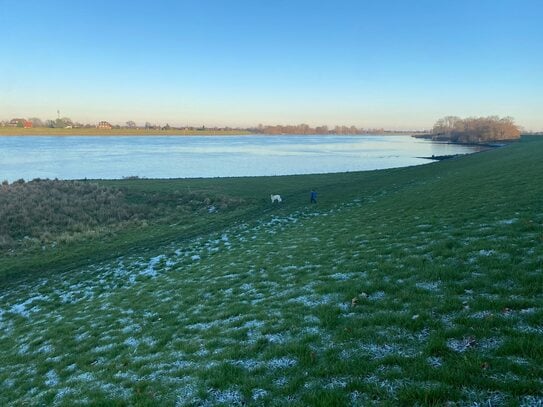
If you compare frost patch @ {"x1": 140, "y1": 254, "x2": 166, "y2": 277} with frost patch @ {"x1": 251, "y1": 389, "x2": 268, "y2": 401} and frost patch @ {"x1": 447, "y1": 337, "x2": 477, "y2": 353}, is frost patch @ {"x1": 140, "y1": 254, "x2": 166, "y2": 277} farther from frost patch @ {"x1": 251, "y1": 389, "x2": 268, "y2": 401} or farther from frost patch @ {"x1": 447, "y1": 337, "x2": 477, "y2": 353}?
frost patch @ {"x1": 447, "y1": 337, "x2": 477, "y2": 353}

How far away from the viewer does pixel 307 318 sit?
28.2 feet

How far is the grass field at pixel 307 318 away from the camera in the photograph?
5.86 m

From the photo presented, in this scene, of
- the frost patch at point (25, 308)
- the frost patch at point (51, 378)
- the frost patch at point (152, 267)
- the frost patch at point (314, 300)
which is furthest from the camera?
the frost patch at point (152, 267)

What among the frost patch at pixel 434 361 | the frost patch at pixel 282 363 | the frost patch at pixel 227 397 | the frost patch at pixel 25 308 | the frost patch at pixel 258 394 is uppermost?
the frost patch at pixel 434 361

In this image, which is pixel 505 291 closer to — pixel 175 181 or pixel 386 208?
pixel 386 208

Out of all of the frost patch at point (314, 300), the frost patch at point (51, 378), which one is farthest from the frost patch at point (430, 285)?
the frost patch at point (51, 378)

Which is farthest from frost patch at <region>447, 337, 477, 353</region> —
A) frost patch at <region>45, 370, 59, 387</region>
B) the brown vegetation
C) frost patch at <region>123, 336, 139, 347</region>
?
the brown vegetation

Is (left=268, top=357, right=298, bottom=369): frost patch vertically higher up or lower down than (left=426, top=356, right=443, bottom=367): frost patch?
lower down

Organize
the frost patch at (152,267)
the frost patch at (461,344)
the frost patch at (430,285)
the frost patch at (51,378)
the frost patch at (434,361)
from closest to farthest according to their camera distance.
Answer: the frost patch at (434,361) → the frost patch at (461,344) → the frost patch at (51,378) → the frost patch at (430,285) → the frost patch at (152,267)

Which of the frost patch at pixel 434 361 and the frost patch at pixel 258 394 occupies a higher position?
the frost patch at pixel 434 361

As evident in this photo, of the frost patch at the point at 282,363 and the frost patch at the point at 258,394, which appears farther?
the frost patch at the point at 282,363

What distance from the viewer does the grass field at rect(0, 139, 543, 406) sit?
19.2 feet

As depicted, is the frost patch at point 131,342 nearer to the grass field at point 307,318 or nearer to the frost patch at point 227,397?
the grass field at point 307,318

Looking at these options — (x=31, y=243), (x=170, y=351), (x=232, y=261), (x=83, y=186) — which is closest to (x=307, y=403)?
(x=170, y=351)
